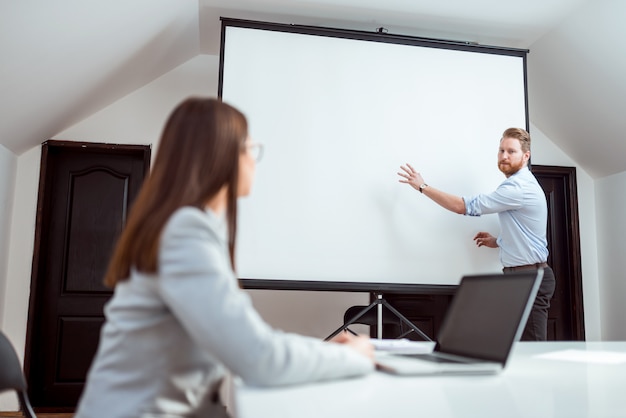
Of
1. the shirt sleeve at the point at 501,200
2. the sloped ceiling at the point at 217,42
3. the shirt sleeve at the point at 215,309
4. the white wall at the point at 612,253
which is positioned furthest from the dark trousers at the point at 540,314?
the shirt sleeve at the point at 215,309

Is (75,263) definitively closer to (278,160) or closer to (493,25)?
(278,160)

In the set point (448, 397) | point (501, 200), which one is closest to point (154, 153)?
point (501, 200)

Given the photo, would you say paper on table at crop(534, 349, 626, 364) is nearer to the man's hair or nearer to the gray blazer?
the gray blazer

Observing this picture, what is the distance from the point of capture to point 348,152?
336cm

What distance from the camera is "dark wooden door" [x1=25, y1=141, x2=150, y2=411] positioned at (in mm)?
3857

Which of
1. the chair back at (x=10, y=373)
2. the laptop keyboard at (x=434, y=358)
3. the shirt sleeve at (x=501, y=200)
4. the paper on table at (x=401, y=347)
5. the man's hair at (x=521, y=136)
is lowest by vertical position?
the chair back at (x=10, y=373)

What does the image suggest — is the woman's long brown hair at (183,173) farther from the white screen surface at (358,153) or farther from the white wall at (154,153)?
the white wall at (154,153)

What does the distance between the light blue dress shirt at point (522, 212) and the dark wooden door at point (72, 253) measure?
7.81 feet

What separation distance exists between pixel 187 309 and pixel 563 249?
4392mm

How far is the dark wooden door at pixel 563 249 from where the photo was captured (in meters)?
4.52

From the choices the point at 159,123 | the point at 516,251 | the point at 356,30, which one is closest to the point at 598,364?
the point at 516,251

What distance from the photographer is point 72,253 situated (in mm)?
4031

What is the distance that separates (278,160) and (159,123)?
1.29 metres

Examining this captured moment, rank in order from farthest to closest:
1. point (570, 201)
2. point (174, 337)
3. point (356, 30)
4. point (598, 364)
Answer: point (570, 201) → point (356, 30) → point (598, 364) → point (174, 337)
